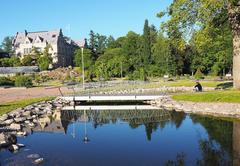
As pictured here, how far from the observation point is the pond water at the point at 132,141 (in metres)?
12.7

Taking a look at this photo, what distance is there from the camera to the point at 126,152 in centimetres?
1392

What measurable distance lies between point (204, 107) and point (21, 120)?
12048 mm

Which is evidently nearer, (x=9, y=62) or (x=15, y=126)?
(x=15, y=126)

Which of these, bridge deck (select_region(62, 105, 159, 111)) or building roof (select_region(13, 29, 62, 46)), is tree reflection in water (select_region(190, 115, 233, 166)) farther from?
building roof (select_region(13, 29, 62, 46))

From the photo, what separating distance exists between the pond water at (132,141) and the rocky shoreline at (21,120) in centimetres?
45

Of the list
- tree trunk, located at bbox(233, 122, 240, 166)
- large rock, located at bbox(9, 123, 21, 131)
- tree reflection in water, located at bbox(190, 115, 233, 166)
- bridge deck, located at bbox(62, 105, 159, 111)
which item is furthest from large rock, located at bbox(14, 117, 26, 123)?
tree trunk, located at bbox(233, 122, 240, 166)

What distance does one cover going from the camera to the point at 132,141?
52.7ft

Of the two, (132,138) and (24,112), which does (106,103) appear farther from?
(132,138)

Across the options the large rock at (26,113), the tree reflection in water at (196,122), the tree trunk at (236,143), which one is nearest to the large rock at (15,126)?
the tree reflection in water at (196,122)

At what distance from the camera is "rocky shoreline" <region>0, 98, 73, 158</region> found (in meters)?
15.0

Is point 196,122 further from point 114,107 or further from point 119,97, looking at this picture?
point 119,97

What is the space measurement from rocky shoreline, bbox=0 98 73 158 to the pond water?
45 cm

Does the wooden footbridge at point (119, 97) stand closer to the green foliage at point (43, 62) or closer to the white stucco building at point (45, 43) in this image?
the green foliage at point (43, 62)

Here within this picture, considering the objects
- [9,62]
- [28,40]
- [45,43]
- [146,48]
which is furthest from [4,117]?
[28,40]
